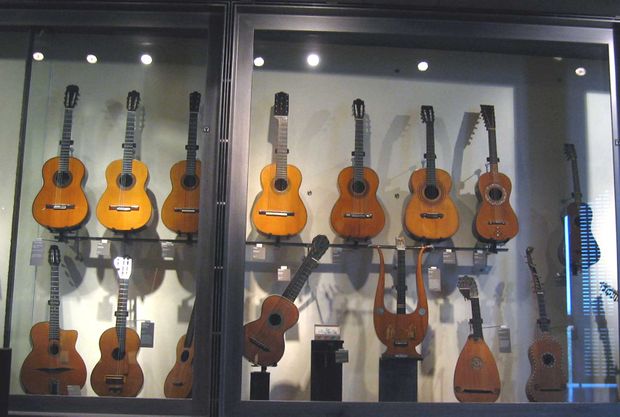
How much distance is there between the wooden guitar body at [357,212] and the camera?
3.79 metres

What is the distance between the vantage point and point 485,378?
3.65 meters

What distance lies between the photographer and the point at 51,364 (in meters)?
3.52

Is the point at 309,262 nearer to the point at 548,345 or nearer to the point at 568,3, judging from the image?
the point at 548,345

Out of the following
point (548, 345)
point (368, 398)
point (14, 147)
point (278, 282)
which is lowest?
point (368, 398)

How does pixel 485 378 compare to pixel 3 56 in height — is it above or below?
below

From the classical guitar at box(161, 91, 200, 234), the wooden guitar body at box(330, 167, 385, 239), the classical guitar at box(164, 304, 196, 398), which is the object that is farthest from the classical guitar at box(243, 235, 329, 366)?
the classical guitar at box(161, 91, 200, 234)

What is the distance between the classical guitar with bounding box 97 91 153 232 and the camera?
3721 mm

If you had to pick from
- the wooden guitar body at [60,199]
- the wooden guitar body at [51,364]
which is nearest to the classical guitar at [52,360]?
the wooden guitar body at [51,364]

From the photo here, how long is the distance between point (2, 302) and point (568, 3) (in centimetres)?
373

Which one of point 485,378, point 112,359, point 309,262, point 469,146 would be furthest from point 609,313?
point 112,359

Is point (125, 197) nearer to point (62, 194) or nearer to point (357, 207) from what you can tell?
point (62, 194)

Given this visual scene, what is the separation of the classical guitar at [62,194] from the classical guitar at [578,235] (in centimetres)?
299

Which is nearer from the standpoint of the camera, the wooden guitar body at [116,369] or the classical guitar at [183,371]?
the classical guitar at [183,371]

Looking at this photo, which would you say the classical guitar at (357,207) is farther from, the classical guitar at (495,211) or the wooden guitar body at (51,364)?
the wooden guitar body at (51,364)
